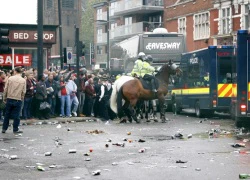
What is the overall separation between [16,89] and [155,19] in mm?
54904

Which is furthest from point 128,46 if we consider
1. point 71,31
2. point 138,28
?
point 71,31

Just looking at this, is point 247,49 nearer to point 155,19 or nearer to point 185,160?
point 185,160

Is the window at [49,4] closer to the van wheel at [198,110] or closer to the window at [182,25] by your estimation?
the window at [182,25]

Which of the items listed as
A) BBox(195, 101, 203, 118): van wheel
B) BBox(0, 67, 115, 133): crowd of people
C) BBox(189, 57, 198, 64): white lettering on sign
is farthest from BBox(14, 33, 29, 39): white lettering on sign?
BBox(195, 101, 203, 118): van wheel

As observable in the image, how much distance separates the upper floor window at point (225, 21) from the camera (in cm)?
5156

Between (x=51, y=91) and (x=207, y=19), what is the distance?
3185 cm

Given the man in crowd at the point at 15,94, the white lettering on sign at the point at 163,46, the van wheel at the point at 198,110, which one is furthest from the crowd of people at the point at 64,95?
the white lettering on sign at the point at 163,46

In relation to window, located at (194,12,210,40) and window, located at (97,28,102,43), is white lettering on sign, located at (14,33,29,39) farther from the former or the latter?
window, located at (97,28,102,43)

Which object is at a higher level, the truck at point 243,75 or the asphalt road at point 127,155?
the truck at point 243,75

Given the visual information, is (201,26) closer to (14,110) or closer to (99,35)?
(99,35)

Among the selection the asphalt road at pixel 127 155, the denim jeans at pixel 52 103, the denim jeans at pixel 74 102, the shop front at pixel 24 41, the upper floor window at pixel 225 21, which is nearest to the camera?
the asphalt road at pixel 127 155

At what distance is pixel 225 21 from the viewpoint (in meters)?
52.6

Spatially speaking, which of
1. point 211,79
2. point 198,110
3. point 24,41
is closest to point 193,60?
point 198,110

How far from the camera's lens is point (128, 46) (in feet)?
124
